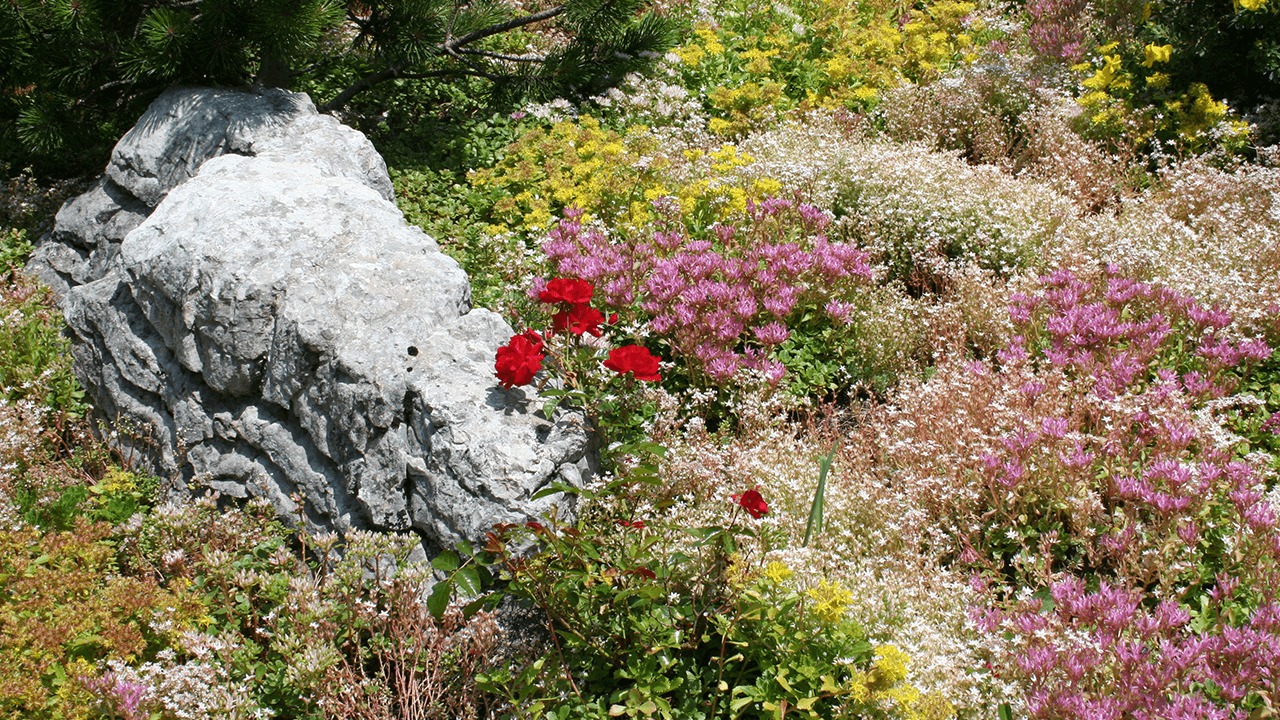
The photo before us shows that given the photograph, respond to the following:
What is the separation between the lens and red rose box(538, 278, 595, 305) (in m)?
3.46

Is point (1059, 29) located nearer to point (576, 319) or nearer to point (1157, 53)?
point (1157, 53)

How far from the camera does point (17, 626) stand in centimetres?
290

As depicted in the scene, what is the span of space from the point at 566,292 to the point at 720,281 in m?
1.53

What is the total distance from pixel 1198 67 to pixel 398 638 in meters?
6.57

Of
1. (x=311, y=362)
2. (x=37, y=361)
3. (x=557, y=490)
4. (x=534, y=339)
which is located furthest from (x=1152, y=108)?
(x=37, y=361)

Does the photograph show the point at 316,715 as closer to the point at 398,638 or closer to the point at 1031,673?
the point at 398,638

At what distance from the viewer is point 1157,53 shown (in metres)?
6.56

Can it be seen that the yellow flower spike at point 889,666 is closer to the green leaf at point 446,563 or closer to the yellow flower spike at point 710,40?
the green leaf at point 446,563

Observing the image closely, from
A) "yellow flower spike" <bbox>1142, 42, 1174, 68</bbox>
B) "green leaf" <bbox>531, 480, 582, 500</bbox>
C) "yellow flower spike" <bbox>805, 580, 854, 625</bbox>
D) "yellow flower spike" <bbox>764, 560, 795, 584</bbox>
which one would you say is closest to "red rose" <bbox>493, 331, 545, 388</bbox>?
"green leaf" <bbox>531, 480, 582, 500</bbox>

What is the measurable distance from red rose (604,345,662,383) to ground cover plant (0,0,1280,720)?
0.5 inches

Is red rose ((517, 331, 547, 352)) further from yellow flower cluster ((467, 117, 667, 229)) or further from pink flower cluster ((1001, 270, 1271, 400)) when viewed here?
pink flower cluster ((1001, 270, 1271, 400))

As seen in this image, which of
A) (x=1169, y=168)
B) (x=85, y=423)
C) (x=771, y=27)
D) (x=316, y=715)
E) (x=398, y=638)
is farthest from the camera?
(x=771, y=27)

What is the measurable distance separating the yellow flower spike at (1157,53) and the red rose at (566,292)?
525 cm

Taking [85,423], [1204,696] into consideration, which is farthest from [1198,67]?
[85,423]
